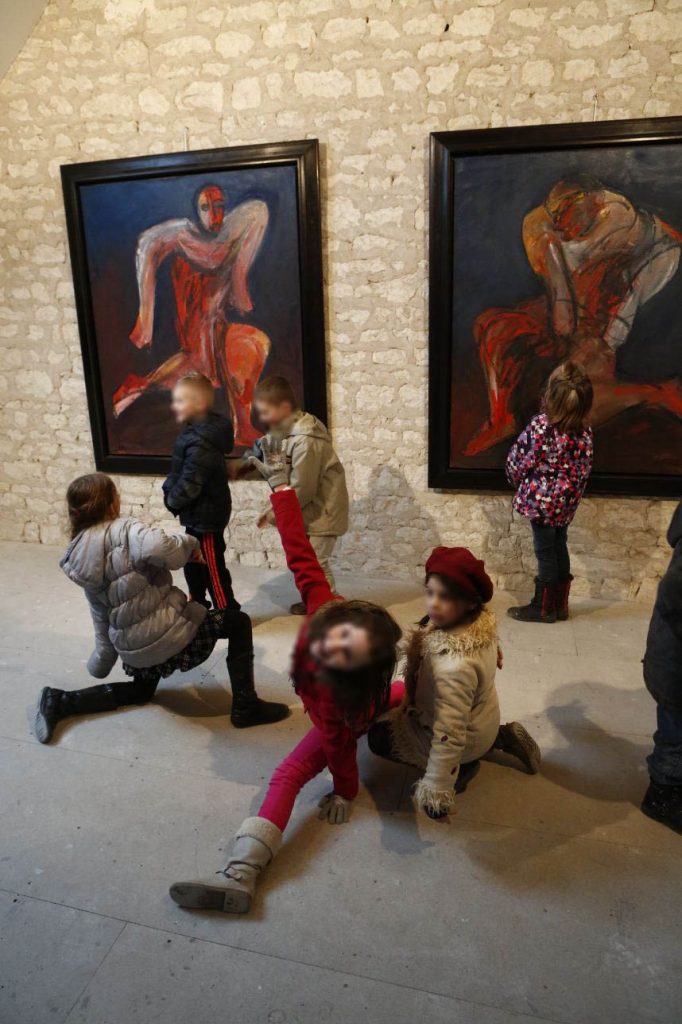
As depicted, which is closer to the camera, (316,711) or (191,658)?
(316,711)

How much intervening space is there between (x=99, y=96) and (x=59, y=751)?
13.6 feet

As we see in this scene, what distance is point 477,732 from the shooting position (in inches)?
97.3

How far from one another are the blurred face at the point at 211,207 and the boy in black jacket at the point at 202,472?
55.5 inches

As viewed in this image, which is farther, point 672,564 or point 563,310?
point 563,310

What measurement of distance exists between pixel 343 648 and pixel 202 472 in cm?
245

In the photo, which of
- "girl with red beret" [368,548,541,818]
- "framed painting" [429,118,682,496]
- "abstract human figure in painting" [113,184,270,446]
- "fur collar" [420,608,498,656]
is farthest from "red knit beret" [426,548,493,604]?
"abstract human figure in painting" [113,184,270,446]

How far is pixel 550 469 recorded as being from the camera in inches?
151

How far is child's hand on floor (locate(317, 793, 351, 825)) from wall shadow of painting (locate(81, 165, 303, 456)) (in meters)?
2.78

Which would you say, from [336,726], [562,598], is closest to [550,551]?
[562,598]

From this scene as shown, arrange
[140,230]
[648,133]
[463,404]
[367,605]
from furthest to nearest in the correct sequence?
[140,230]
[463,404]
[648,133]
[367,605]

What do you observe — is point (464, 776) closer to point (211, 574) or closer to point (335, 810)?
point (335, 810)

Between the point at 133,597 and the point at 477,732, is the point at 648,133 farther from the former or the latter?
the point at 133,597

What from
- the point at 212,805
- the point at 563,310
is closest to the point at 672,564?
the point at 212,805

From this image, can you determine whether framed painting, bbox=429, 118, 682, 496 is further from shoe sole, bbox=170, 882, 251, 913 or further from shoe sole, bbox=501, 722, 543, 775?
shoe sole, bbox=170, 882, 251, 913
